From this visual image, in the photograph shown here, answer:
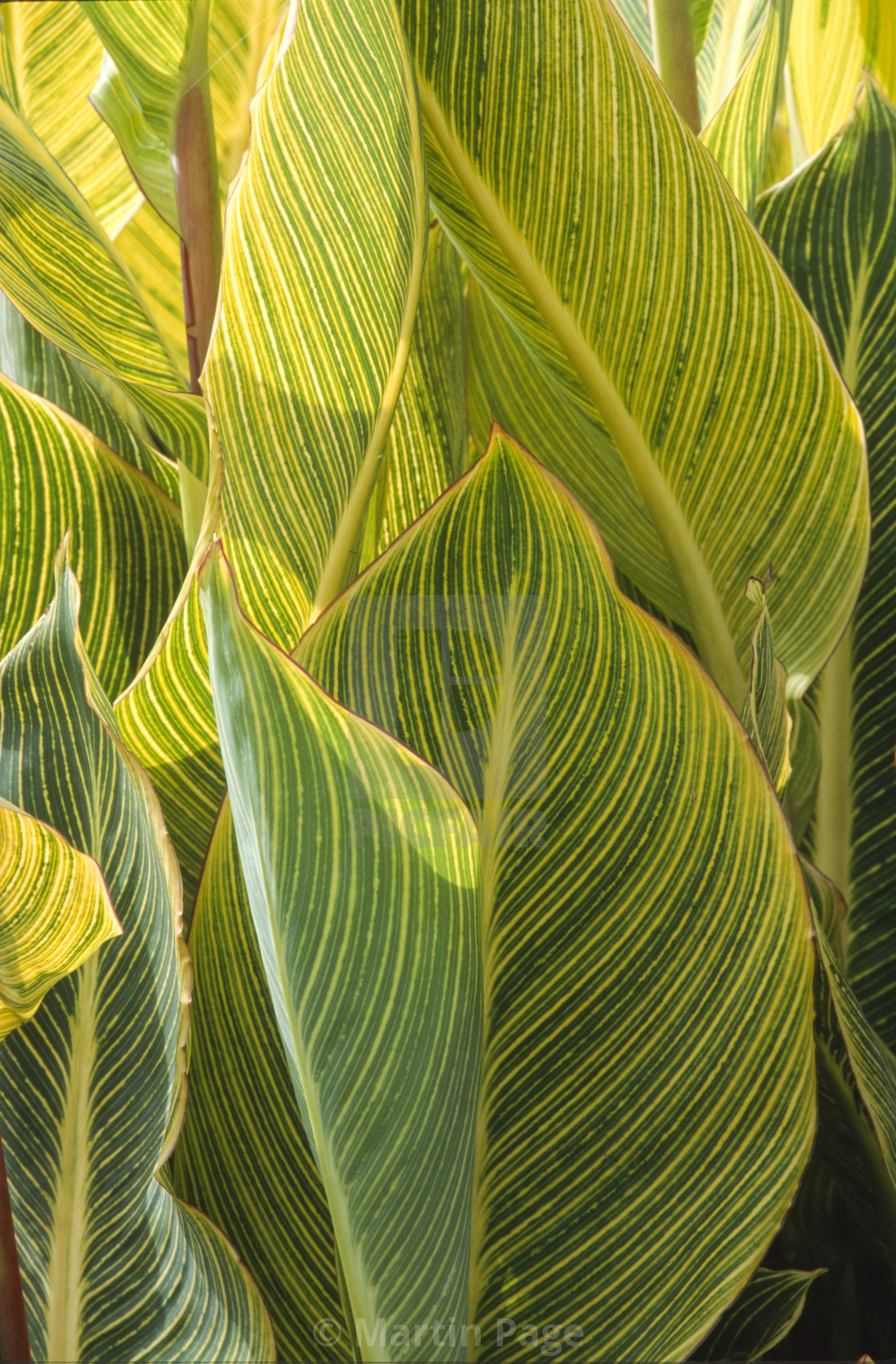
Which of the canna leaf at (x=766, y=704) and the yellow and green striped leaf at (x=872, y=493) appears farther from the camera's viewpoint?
the yellow and green striped leaf at (x=872, y=493)

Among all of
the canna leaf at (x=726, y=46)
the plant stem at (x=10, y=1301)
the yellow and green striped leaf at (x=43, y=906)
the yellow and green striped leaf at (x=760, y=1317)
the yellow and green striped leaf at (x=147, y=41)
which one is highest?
the canna leaf at (x=726, y=46)

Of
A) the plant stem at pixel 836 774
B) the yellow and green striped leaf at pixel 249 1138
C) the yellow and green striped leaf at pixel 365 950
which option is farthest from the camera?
the plant stem at pixel 836 774

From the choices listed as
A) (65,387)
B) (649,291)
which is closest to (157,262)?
(65,387)

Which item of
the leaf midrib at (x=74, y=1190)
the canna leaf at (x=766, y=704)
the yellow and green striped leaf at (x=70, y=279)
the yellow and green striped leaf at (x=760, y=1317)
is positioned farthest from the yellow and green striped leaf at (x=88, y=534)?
the yellow and green striped leaf at (x=760, y=1317)

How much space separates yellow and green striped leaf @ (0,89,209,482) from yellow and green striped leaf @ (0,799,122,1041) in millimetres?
170

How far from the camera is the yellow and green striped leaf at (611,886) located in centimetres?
36

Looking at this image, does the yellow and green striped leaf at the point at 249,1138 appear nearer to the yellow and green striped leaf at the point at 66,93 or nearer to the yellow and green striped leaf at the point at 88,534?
the yellow and green striped leaf at the point at 88,534

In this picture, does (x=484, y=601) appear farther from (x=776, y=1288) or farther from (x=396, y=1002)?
(x=776, y=1288)

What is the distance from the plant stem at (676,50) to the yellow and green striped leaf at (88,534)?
0.32m

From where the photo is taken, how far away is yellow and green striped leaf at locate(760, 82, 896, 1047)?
0.48 m

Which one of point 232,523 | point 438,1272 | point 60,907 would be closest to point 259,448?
point 232,523

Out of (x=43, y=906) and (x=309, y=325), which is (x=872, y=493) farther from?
(x=43, y=906)

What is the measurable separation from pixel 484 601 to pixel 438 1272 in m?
0.23

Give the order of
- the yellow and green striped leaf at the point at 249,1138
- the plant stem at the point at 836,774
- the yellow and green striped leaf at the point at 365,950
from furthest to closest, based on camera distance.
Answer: the plant stem at the point at 836,774 < the yellow and green striped leaf at the point at 249,1138 < the yellow and green striped leaf at the point at 365,950
